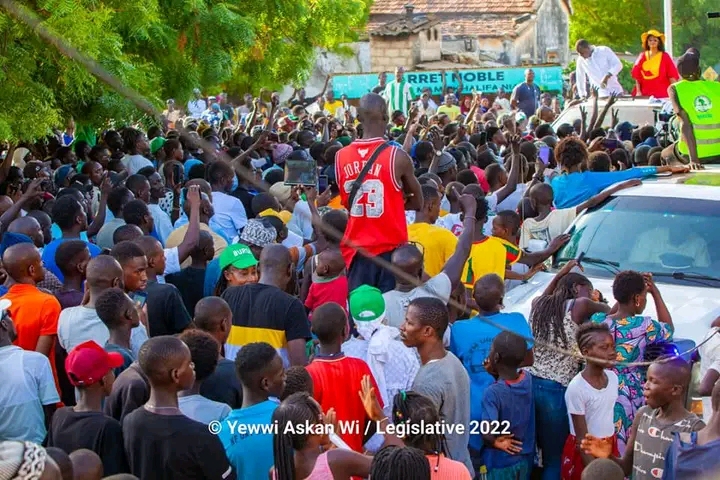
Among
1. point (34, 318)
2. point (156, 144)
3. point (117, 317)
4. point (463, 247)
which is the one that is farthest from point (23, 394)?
point (156, 144)

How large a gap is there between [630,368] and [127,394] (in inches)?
102

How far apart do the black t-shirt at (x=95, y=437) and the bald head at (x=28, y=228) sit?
2876 millimetres

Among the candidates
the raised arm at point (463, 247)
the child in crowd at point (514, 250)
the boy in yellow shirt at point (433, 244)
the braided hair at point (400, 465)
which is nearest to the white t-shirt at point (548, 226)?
the child in crowd at point (514, 250)

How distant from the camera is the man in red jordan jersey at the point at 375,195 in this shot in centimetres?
677

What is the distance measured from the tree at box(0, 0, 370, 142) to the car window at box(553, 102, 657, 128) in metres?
3.08

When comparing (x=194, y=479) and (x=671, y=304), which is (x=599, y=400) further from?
(x=194, y=479)

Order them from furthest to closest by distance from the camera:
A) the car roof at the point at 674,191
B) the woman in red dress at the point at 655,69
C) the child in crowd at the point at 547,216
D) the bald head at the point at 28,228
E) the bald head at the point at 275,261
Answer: the woman in red dress at the point at 655,69
the child in crowd at the point at 547,216
the car roof at the point at 674,191
the bald head at the point at 28,228
the bald head at the point at 275,261

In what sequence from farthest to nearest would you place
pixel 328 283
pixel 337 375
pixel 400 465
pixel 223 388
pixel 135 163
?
pixel 135 163, pixel 328 283, pixel 223 388, pixel 337 375, pixel 400 465

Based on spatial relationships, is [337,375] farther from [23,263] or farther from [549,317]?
[23,263]

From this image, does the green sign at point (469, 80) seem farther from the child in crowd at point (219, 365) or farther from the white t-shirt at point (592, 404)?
the child in crowd at point (219, 365)

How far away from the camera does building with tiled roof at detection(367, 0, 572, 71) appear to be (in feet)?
109

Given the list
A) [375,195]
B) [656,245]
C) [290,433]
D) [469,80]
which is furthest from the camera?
[469,80]

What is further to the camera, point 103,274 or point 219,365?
point 103,274

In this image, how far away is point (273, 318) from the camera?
5.93m
